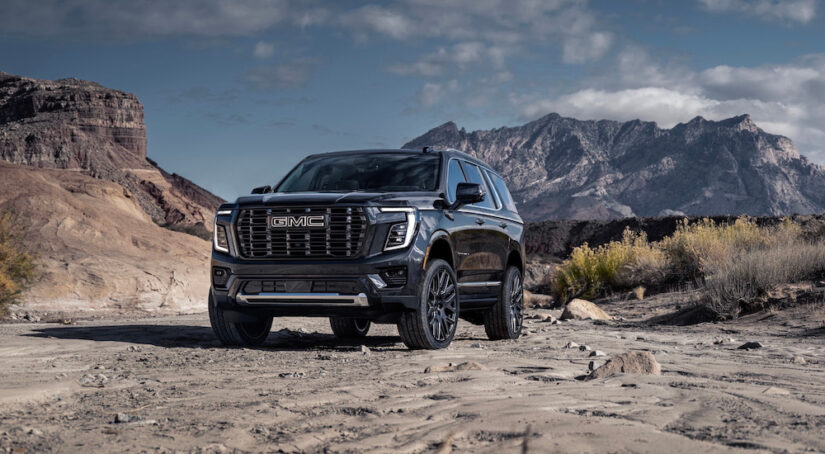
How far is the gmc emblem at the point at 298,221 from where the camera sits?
781 centimetres

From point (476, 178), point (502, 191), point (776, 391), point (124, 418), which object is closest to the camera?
point (124, 418)

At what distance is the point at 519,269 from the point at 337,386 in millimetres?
5609

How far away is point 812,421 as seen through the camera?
13.7 ft

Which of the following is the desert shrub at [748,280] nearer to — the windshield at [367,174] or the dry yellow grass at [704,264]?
the dry yellow grass at [704,264]

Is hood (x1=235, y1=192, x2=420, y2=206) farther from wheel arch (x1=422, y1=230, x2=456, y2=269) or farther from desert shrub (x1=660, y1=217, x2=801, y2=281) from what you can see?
desert shrub (x1=660, y1=217, x2=801, y2=281)

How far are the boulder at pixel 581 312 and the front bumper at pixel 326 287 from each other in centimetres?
763

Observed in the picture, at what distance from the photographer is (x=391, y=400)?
4832 mm

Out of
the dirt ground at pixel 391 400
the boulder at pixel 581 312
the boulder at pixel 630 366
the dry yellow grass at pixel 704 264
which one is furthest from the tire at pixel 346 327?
the dry yellow grass at pixel 704 264

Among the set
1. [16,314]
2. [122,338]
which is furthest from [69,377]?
[16,314]

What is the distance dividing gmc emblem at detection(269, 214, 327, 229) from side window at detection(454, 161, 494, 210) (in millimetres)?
2229

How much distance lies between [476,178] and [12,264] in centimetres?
804

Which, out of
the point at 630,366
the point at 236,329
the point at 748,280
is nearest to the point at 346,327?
the point at 236,329

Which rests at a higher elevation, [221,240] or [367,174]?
[367,174]

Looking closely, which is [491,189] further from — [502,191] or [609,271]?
[609,271]
